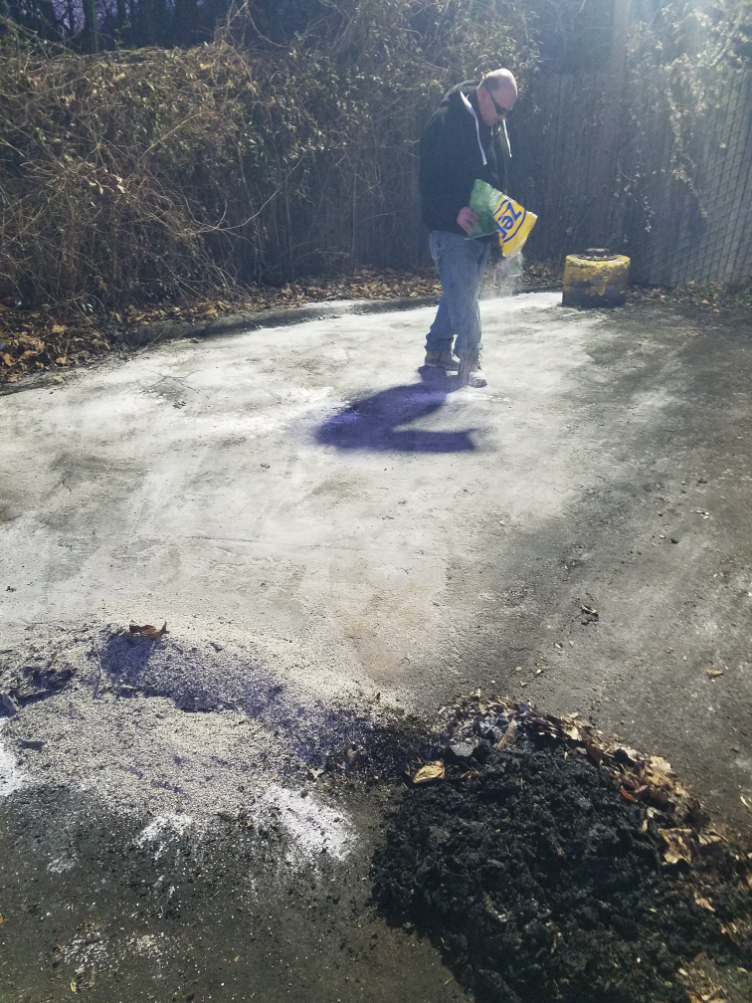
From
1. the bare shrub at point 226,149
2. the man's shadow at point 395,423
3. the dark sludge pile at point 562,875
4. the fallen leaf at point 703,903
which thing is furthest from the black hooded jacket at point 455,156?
the fallen leaf at point 703,903

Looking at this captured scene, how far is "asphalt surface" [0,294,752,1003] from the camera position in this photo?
2.38m

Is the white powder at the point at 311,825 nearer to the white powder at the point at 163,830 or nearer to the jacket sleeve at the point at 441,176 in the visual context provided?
the white powder at the point at 163,830

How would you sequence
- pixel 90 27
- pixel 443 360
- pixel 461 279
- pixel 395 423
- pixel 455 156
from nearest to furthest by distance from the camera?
pixel 455 156 < pixel 395 423 < pixel 461 279 < pixel 443 360 < pixel 90 27

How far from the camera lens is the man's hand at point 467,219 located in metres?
5.28

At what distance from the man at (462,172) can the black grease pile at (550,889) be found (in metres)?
3.93

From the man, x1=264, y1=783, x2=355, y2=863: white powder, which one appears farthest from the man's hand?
x1=264, y1=783, x2=355, y2=863: white powder

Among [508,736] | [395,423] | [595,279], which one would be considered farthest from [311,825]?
[595,279]

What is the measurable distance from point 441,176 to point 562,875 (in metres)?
4.66

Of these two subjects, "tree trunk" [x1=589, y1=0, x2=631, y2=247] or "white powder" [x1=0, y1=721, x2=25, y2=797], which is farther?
"tree trunk" [x1=589, y1=0, x2=631, y2=247]

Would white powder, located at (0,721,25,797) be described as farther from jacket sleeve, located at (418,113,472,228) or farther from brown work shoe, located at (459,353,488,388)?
jacket sleeve, located at (418,113,472,228)

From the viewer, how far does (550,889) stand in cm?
233

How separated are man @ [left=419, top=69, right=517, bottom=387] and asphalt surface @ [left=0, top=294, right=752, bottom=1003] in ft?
2.47

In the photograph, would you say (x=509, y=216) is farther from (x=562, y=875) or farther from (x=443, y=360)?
(x=562, y=875)

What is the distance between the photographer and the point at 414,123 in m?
8.98
